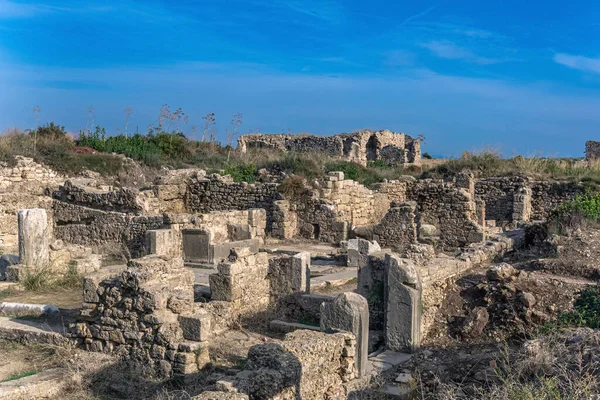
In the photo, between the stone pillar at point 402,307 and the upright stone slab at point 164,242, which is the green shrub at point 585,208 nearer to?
the stone pillar at point 402,307

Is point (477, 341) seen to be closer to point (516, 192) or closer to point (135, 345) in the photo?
point (135, 345)

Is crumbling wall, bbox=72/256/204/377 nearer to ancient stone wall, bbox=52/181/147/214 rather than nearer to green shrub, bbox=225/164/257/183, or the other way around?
ancient stone wall, bbox=52/181/147/214

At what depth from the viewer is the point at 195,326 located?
701cm

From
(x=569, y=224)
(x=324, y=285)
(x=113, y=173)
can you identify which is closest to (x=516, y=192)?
(x=569, y=224)

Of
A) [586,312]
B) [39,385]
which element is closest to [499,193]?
[586,312]

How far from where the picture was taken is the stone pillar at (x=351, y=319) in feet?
21.2

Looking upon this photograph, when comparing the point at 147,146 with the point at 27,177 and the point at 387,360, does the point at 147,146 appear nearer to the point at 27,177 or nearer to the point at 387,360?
the point at 27,177

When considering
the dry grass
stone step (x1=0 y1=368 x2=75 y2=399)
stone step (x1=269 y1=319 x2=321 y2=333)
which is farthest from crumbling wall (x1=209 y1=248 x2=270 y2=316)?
the dry grass

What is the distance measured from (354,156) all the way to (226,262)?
75.6ft

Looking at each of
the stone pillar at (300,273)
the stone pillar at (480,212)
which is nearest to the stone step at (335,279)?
the stone pillar at (300,273)

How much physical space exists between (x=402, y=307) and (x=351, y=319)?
1.15 m

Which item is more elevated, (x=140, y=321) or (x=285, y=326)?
(x=140, y=321)

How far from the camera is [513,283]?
8164 mm

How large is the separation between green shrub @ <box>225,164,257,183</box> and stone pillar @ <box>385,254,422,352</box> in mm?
14077
